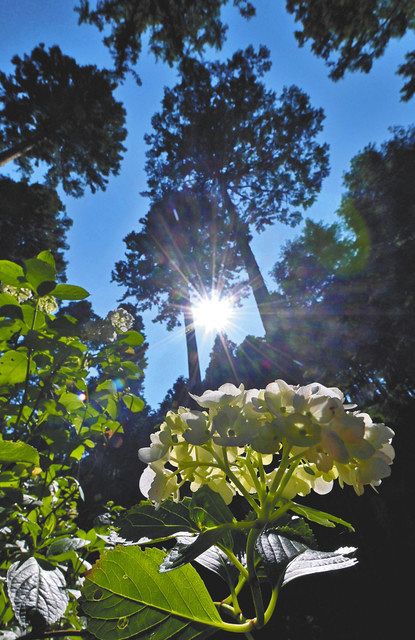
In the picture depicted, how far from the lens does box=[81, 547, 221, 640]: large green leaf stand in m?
0.48

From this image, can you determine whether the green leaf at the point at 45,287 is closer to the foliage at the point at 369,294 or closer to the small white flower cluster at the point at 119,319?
the small white flower cluster at the point at 119,319

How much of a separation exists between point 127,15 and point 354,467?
13003mm

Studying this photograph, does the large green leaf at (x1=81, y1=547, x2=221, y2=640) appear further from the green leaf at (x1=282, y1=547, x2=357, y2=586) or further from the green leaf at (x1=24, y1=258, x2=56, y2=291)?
the green leaf at (x1=24, y1=258, x2=56, y2=291)

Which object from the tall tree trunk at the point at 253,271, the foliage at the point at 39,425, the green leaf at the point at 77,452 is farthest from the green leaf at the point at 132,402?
the tall tree trunk at the point at 253,271

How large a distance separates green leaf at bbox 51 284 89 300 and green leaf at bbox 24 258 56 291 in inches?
1.5

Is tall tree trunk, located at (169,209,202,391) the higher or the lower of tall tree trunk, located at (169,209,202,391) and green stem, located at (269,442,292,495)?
the higher

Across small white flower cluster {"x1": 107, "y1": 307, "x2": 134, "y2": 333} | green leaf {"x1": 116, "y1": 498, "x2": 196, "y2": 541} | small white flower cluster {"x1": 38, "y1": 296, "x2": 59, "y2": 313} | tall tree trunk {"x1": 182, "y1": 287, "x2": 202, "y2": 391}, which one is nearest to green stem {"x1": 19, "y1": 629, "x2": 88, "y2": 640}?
green leaf {"x1": 116, "y1": 498, "x2": 196, "y2": 541}

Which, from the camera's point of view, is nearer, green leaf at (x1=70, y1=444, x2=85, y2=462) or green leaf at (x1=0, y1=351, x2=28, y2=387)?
green leaf at (x1=0, y1=351, x2=28, y2=387)

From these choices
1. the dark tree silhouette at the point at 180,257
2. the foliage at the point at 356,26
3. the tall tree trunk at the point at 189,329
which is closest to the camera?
the foliage at the point at 356,26

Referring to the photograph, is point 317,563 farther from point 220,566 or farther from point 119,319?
point 119,319

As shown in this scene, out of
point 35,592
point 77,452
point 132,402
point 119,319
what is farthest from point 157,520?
point 119,319

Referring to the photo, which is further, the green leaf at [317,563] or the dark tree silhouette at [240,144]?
the dark tree silhouette at [240,144]

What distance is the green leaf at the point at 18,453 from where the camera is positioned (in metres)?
0.61

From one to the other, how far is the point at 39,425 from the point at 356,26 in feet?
39.1
